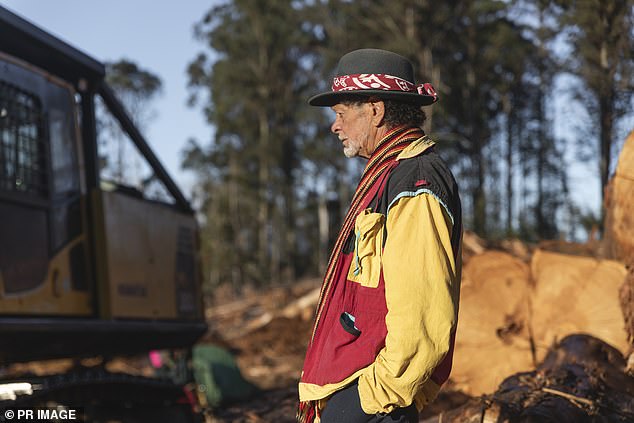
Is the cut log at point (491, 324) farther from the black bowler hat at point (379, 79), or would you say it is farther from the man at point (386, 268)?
the black bowler hat at point (379, 79)

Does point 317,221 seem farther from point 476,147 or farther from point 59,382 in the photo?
point 59,382

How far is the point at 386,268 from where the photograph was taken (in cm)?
258

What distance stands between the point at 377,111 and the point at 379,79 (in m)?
0.13

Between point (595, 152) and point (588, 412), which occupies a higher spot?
point (595, 152)

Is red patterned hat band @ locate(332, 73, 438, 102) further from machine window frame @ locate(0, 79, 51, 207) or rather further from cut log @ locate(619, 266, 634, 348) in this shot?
cut log @ locate(619, 266, 634, 348)

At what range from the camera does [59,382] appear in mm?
4723

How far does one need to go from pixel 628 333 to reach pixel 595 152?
21.3m

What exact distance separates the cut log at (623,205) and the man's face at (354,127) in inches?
148

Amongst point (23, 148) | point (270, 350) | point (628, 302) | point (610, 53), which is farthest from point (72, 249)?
point (270, 350)

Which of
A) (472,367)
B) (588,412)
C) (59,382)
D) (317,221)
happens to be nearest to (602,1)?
(472,367)

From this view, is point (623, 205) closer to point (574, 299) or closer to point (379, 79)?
point (574, 299)

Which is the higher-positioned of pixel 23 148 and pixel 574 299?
pixel 23 148

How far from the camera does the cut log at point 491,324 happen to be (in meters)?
7.05

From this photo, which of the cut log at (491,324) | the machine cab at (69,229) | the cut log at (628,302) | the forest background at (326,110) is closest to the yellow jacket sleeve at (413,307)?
the machine cab at (69,229)
